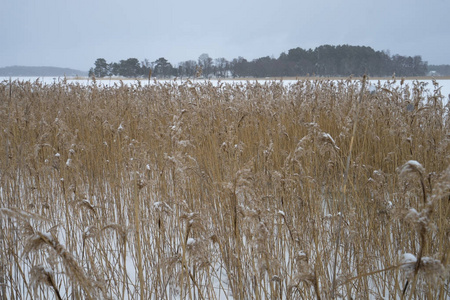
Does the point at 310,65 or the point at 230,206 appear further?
the point at 310,65

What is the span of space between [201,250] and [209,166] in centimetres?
161

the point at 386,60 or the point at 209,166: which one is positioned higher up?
the point at 386,60

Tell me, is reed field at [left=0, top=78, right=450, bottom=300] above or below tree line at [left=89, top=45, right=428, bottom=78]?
below

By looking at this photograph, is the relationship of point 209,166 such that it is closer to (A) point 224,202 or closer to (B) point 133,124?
(A) point 224,202

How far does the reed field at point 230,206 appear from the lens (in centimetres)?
105

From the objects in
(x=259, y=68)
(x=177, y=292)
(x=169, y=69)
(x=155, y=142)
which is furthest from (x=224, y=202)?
(x=259, y=68)

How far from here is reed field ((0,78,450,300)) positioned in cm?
105

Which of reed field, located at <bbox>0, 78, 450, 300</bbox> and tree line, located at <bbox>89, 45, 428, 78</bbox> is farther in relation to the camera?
tree line, located at <bbox>89, 45, 428, 78</bbox>

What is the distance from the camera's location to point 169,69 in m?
28.9

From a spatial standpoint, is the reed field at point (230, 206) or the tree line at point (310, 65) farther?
the tree line at point (310, 65)

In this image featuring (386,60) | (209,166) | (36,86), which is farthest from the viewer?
(386,60)

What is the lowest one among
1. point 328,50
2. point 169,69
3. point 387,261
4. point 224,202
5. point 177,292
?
point 177,292

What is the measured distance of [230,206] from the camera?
5.35 ft

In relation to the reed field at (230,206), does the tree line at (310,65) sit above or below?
above
